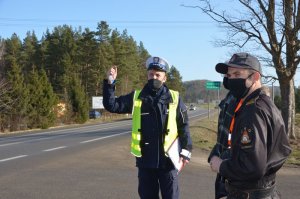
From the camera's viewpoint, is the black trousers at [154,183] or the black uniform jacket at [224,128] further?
the black trousers at [154,183]

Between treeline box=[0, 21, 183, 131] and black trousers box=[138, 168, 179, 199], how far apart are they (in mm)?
33883

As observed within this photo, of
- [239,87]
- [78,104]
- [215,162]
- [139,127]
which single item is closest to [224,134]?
[215,162]

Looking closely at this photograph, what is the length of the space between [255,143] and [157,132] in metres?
1.83

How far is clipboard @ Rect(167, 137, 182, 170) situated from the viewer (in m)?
4.55

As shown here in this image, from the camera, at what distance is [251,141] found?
2.82 m

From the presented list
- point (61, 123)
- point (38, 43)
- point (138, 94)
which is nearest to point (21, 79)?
point (61, 123)

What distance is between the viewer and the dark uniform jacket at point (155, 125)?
4512mm

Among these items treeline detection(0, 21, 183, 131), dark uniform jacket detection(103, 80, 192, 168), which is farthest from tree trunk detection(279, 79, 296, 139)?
treeline detection(0, 21, 183, 131)

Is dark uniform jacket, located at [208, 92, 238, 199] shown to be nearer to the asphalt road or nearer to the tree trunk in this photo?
the asphalt road

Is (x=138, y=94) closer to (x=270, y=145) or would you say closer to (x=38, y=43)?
(x=270, y=145)

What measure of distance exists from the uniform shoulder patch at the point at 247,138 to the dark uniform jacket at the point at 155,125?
5.70ft

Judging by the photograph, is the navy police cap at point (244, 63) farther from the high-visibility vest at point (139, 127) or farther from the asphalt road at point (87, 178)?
the asphalt road at point (87, 178)

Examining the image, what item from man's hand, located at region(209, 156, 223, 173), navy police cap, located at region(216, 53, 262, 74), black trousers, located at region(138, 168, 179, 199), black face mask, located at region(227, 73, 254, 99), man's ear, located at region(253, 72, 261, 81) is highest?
navy police cap, located at region(216, 53, 262, 74)

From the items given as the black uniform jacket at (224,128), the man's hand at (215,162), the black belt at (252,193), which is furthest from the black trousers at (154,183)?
the black belt at (252,193)
